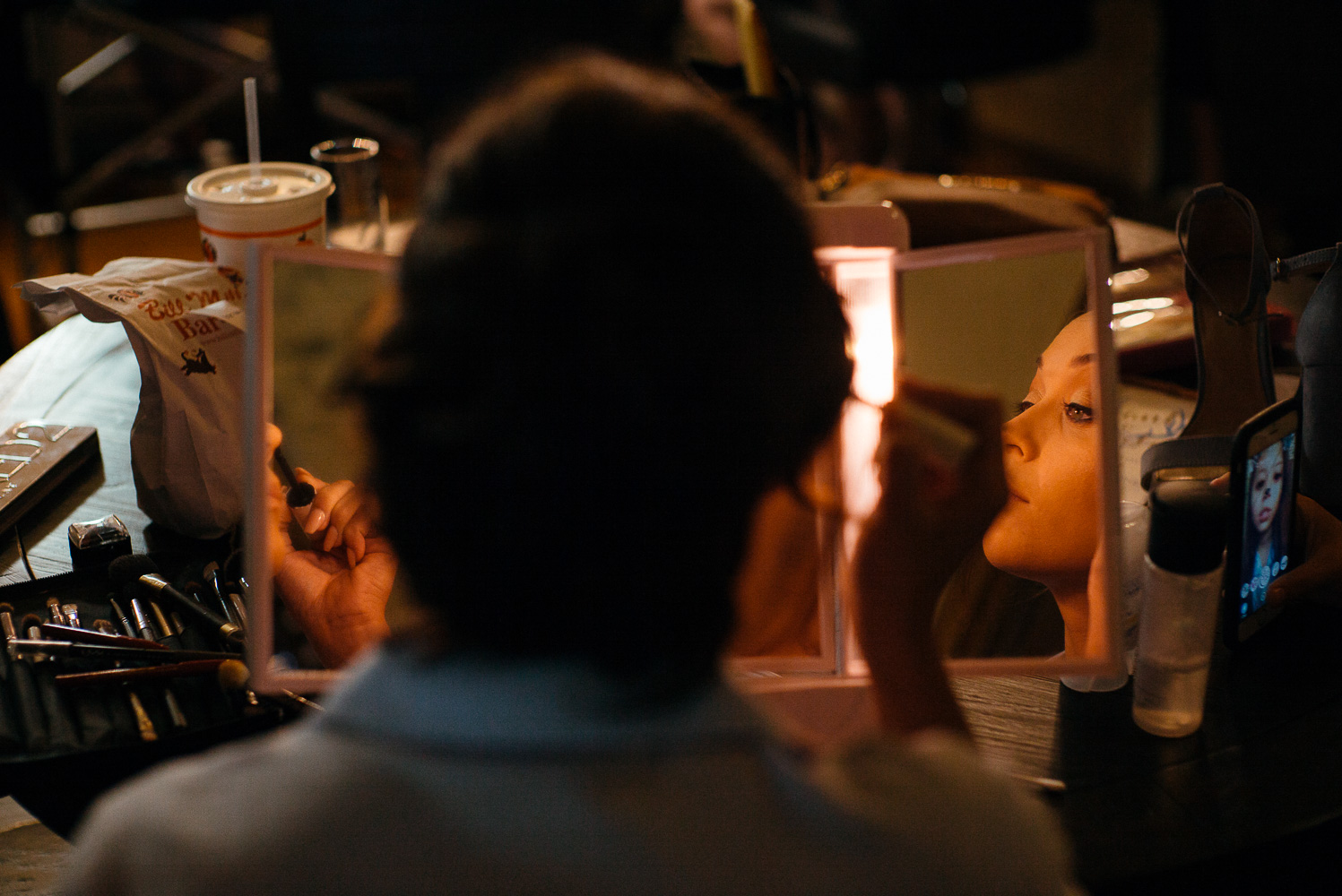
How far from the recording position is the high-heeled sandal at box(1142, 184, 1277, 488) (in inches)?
39.7

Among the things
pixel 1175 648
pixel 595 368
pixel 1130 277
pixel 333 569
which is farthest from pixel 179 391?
pixel 1130 277

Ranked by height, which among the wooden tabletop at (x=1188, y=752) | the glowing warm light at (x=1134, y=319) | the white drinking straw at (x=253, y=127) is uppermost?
the white drinking straw at (x=253, y=127)

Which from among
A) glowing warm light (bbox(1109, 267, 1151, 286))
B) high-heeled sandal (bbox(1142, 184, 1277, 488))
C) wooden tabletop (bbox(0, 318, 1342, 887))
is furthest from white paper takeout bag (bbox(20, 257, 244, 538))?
glowing warm light (bbox(1109, 267, 1151, 286))

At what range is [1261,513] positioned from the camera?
2.90 feet

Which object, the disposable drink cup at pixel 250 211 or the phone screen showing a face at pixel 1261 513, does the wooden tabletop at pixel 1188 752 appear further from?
the disposable drink cup at pixel 250 211

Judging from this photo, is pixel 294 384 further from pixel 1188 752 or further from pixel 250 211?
pixel 1188 752

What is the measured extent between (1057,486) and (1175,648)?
14 cm

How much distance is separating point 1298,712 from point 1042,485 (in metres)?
0.24

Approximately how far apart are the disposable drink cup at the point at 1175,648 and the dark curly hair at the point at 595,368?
1.51 feet

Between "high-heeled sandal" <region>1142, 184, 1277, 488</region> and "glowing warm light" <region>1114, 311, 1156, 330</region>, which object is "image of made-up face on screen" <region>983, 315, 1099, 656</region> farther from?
"glowing warm light" <region>1114, 311, 1156, 330</region>

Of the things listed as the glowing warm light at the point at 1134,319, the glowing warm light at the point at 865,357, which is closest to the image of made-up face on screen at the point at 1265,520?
the glowing warm light at the point at 865,357

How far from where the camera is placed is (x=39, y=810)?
0.80 meters

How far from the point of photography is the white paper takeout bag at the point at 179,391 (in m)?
1.02

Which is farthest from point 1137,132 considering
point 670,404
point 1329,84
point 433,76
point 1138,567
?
point 670,404
